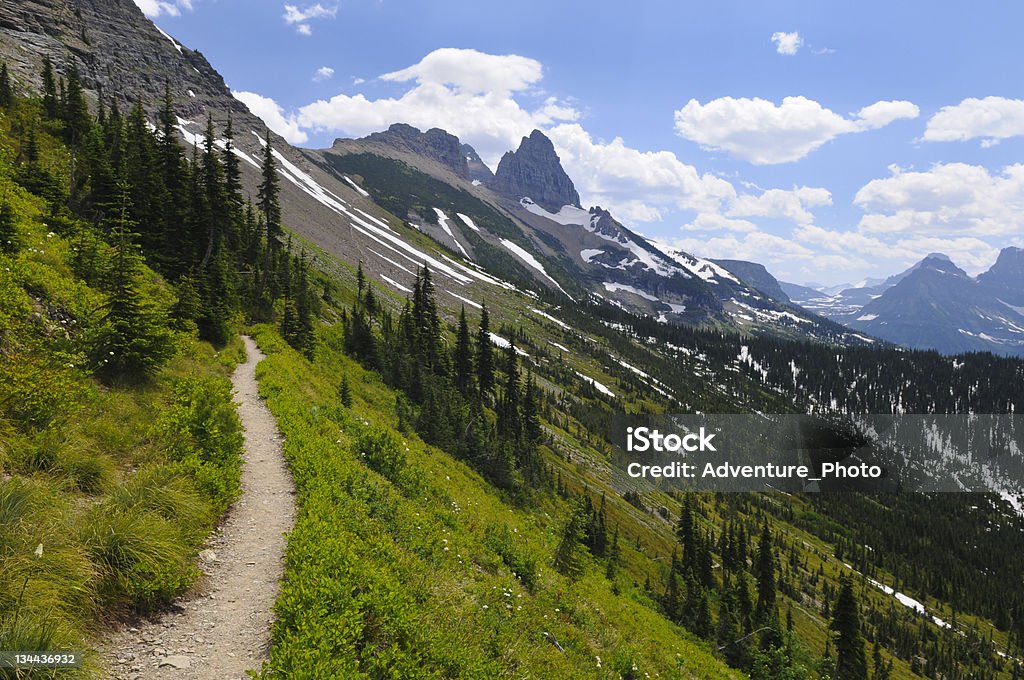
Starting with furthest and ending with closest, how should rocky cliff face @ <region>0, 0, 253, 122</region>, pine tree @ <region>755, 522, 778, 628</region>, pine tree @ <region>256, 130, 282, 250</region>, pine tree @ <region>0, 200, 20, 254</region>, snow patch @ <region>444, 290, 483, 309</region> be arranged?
1. snow patch @ <region>444, 290, 483, 309</region>
2. rocky cliff face @ <region>0, 0, 253, 122</region>
3. pine tree @ <region>256, 130, 282, 250</region>
4. pine tree @ <region>755, 522, 778, 628</region>
5. pine tree @ <region>0, 200, 20, 254</region>

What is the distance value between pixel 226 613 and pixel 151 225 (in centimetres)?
3184

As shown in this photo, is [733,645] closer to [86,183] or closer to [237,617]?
[237,617]

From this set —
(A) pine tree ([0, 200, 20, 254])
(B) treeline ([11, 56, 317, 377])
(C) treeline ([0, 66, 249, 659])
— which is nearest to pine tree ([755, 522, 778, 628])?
(B) treeline ([11, 56, 317, 377])

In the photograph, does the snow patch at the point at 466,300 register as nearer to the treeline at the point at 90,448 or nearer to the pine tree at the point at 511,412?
the pine tree at the point at 511,412

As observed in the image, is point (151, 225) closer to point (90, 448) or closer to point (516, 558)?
point (90, 448)

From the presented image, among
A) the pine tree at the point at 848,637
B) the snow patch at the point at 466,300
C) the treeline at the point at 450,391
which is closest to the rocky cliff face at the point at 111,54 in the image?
the treeline at the point at 450,391

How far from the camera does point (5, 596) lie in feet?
16.2

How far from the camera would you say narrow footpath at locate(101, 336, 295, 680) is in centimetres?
589

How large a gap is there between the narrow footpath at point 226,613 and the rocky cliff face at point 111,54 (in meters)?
107

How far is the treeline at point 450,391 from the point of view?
126 ft

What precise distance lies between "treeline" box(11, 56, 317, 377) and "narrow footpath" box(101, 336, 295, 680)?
21.7 feet

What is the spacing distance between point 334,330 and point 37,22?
145746 millimetres

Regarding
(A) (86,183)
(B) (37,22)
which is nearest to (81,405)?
(A) (86,183)

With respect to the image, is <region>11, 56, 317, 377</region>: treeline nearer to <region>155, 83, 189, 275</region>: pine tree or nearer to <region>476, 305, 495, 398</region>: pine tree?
<region>155, 83, 189, 275</region>: pine tree
